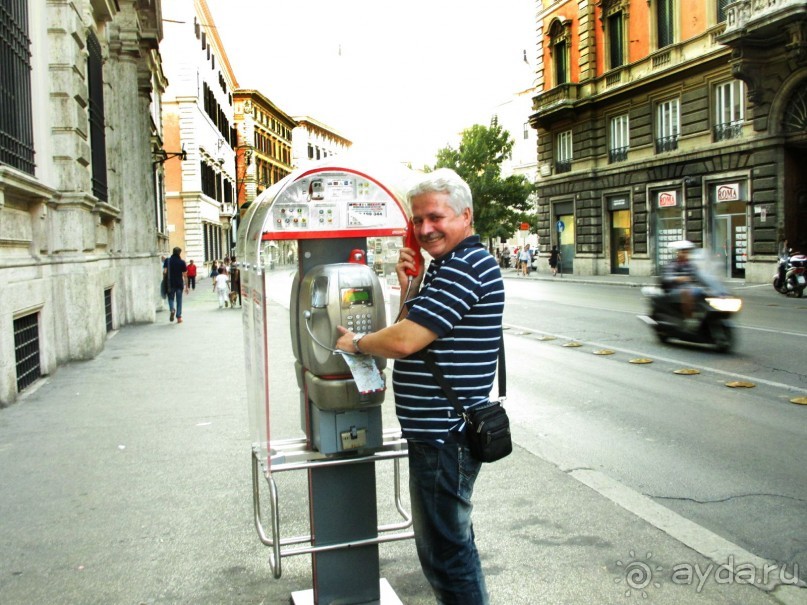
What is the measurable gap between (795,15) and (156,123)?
21.1 metres

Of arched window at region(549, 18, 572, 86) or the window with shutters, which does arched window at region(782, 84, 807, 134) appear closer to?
the window with shutters

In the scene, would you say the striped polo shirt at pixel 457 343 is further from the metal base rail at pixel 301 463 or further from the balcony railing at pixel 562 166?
the balcony railing at pixel 562 166

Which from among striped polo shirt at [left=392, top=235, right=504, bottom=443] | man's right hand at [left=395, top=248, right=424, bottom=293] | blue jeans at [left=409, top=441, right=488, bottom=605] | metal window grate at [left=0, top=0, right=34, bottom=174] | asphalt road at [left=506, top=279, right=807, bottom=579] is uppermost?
metal window grate at [left=0, top=0, right=34, bottom=174]

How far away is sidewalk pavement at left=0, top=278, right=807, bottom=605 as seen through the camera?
153 inches

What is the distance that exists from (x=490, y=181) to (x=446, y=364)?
51.6 m

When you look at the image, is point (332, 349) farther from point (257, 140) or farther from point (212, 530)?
point (257, 140)

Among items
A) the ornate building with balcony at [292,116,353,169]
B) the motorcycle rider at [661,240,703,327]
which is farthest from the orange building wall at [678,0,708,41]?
the ornate building with balcony at [292,116,353,169]

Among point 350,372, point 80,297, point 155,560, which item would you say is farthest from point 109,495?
point 80,297

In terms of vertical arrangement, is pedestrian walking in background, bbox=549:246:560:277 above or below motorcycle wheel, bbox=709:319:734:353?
above

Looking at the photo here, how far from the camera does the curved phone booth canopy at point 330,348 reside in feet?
11.1

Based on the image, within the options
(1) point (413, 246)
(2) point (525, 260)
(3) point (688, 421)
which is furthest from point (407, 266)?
(2) point (525, 260)

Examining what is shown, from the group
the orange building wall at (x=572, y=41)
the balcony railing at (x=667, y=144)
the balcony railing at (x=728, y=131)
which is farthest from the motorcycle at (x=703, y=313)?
the orange building wall at (x=572, y=41)

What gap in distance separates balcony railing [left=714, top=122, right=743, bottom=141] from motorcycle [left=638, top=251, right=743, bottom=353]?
55.1ft

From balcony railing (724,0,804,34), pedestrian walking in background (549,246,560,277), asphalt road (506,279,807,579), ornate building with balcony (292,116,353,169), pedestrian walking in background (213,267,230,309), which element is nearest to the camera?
asphalt road (506,279,807,579)
